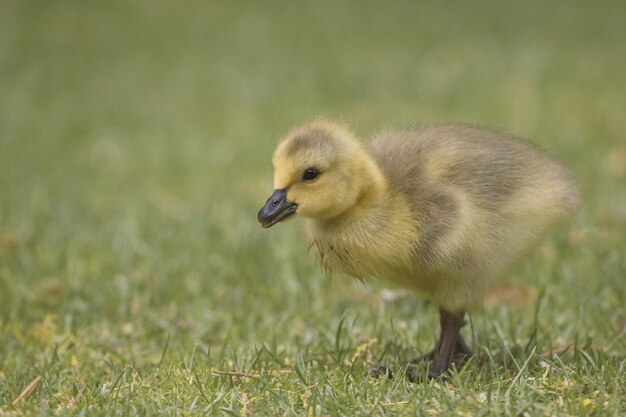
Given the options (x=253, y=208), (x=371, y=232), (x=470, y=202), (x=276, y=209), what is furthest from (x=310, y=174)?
(x=253, y=208)

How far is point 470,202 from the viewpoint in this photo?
3139 millimetres

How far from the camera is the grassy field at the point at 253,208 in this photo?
3141 mm

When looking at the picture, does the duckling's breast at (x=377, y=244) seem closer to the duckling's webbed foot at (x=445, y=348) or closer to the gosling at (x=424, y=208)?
the gosling at (x=424, y=208)

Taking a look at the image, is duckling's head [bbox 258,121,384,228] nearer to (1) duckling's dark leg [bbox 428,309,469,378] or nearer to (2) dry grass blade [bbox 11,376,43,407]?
(1) duckling's dark leg [bbox 428,309,469,378]

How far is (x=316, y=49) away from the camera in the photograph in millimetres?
9305

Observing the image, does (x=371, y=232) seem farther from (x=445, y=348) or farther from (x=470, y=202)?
(x=445, y=348)

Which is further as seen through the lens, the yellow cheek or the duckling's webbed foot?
the duckling's webbed foot

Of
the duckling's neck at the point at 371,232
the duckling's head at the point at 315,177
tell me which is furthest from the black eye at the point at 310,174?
the duckling's neck at the point at 371,232

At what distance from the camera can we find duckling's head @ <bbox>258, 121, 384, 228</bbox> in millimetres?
3064

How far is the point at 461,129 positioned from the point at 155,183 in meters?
3.35

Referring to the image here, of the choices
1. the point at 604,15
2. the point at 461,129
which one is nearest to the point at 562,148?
the point at 461,129

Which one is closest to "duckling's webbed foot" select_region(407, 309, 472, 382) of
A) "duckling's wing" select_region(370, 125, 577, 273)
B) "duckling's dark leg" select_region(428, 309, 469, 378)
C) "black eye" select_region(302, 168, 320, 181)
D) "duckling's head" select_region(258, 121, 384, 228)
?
"duckling's dark leg" select_region(428, 309, 469, 378)

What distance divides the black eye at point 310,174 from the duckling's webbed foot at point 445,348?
71 cm

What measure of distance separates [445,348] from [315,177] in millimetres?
778
